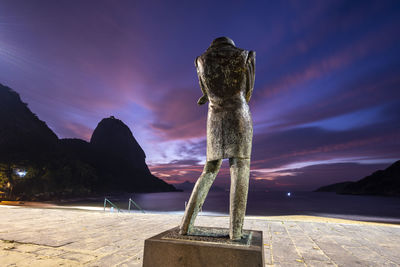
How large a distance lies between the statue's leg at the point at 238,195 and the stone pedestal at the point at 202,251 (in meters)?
0.11

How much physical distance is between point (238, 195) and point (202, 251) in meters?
0.62

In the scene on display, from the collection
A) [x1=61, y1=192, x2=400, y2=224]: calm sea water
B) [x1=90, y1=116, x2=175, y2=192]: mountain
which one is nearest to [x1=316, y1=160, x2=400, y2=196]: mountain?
[x1=61, y1=192, x2=400, y2=224]: calm sea water

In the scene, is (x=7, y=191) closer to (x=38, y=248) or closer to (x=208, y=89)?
(x=38, y=248)

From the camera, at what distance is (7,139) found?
42.6m

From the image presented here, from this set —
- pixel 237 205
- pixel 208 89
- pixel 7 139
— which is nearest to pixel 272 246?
pixel 237 205

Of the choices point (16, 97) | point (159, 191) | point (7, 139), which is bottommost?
point (159, 191)

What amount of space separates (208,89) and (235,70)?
1.28 feet

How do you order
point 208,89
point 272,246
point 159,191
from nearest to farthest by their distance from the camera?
point 208,89 < point 272,246 < point 159,191

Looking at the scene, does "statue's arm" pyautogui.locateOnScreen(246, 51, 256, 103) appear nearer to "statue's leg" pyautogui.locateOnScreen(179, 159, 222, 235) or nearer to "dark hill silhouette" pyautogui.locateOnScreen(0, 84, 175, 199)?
"statue's leg" pyautogui.locateOnScreen(179, 159, 222, 235)

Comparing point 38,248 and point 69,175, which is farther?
point 69,175

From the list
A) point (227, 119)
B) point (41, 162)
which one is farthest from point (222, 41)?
point (41, 162)

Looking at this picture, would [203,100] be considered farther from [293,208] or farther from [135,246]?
[293,208]

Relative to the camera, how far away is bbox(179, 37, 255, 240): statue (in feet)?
7.59

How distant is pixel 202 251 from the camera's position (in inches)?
76.5
